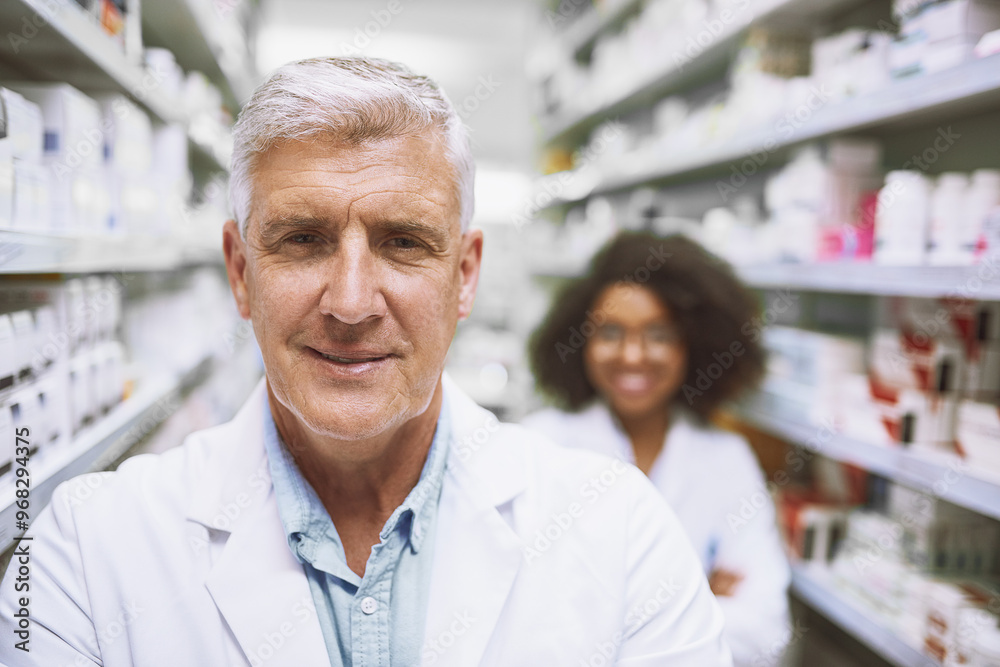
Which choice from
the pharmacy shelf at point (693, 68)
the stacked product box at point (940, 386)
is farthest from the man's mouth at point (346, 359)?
the pharmacy shelf at point (693, 68)

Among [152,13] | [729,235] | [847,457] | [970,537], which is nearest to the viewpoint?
[970,537]

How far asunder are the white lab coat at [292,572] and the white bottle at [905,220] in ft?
3.44

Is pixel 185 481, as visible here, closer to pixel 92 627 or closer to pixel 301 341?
pixel 92 627

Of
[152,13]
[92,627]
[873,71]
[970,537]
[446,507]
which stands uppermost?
[152,13]

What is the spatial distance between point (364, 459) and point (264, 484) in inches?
6.8

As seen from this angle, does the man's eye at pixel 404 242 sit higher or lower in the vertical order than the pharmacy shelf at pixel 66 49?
lower

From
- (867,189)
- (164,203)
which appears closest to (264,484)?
(164,203)

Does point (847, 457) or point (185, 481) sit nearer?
point (185, 481)

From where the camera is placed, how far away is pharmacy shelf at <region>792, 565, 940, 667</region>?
1671 mm

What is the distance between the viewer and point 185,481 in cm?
111

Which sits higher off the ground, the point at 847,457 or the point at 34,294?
the point at 34,294

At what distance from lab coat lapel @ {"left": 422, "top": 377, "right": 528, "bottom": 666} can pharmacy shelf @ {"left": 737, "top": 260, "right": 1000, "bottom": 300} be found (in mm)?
1049

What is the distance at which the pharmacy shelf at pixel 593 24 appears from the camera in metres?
3.61

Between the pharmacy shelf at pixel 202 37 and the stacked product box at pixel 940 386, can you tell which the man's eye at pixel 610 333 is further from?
the pharmacy shelf at pixel 202 37
